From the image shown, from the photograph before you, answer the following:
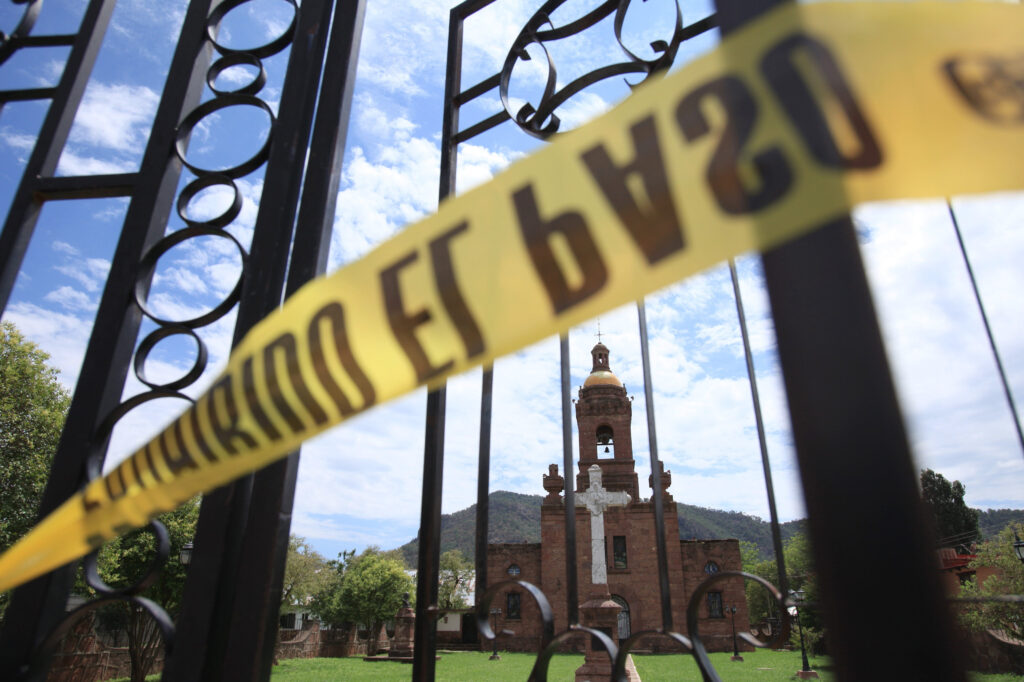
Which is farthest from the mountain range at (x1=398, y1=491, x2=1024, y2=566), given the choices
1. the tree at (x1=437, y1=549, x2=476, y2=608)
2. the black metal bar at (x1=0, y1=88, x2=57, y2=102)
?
the black metal bar at (x1=0, y1=88, x2=57, y2=102)

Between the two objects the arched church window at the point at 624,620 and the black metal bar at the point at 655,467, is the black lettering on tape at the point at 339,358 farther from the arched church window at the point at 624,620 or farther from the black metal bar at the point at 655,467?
the arched church window at the point at 624,620

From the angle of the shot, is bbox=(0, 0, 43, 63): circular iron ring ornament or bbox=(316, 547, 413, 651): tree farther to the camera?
bbox=(316, 547, 413, 651): tree

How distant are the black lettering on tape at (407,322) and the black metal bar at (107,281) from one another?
1.37 metres

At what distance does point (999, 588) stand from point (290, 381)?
16968mm

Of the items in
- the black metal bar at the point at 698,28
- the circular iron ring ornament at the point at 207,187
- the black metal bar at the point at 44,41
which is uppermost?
the black metal bar at the point at 44,41

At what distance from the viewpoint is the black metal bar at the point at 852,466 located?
23.4 inches

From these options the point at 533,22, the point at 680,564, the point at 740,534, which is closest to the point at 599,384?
the point at 680,564

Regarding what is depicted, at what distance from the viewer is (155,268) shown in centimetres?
194

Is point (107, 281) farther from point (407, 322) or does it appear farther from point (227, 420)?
point (407, 322)

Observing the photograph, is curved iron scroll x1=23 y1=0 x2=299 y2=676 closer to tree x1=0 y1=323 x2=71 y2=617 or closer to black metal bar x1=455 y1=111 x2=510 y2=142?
black metal bar x1=455 y1=111 x2=510 y2=142

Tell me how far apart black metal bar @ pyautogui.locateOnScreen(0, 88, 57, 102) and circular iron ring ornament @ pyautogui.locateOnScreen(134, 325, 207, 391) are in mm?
1287

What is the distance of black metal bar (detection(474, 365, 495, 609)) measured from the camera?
1.67m

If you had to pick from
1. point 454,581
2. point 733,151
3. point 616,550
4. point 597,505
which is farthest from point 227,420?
point 454,581

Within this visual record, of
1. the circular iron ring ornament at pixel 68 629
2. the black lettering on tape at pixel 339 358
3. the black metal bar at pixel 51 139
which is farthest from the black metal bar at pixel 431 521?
the black metal bar at pixel 51 139
